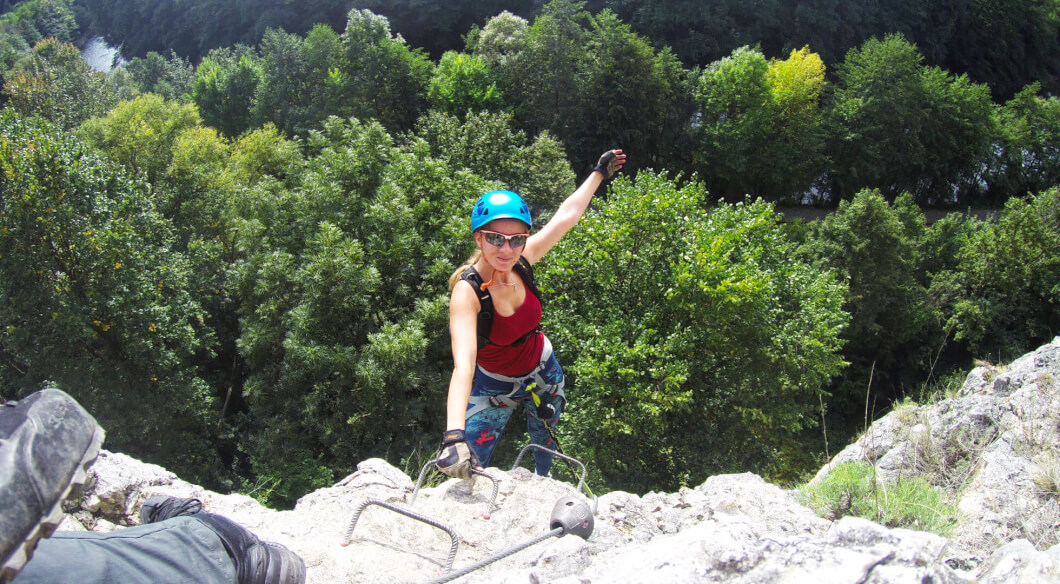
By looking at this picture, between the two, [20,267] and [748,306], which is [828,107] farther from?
[20,267]

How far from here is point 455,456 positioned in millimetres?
3209

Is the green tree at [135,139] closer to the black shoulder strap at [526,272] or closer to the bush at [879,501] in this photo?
the black shoulder strap at [526,272]

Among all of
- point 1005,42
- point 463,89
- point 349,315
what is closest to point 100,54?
point 463,89

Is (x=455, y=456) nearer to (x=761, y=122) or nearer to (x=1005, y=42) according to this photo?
(x=761, y=122)

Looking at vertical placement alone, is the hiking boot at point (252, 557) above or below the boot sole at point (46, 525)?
below

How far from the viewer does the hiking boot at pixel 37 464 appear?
5.61ft

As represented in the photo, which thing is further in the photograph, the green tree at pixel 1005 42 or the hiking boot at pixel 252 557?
Answer: the green tree at pixel 1005 42

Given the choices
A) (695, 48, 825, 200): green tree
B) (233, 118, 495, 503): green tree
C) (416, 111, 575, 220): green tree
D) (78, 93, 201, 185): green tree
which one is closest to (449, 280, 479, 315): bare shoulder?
(233, 118, 495, 503): green tree

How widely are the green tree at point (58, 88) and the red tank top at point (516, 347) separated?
30208 millimetres

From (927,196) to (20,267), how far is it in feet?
142

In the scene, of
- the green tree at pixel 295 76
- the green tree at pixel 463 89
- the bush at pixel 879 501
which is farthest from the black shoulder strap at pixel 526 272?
the green tree at pixel 295 76

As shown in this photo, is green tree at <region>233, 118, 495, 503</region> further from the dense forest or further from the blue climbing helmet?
the blue climbing helmet

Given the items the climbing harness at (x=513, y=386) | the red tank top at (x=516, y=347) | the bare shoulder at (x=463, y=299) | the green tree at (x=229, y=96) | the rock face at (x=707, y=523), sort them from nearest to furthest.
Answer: the rock face at (x=707, y=523)
the bare shoulder at (x=463, y=299)
the red tank top at (x=516, y=347)
the climbing harness at (x=513, y=386)
the green tree at (x=229, y=96)

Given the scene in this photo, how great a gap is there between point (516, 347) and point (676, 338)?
696cm
